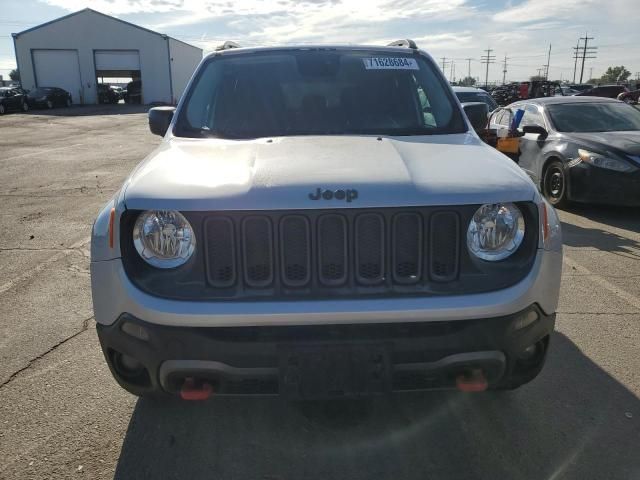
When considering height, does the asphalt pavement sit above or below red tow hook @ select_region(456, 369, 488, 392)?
below

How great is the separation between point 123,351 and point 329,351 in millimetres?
896

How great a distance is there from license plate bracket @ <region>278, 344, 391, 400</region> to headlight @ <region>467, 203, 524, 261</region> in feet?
2.12

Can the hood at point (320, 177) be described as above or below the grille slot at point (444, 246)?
above

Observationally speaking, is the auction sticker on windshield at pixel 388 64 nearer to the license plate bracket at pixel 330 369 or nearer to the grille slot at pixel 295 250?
the grille slot at pixel 295 250

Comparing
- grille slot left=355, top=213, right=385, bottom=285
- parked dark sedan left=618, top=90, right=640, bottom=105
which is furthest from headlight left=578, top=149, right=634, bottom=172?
parked dark sedan left=618, top=90, right=640, bottom=105

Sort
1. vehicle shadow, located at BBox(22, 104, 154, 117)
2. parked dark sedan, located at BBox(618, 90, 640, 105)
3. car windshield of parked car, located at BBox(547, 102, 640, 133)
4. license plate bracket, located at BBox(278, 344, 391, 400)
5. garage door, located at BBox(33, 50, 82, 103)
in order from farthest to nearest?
garage door, located at BBox(33, 50, 82, 103) → vehicle shadow, located at BBox(22, 104, 154, 117) → parked dark sedan, located at BBox(618, 90, 640, 105) → car windshield of parked car, located at BBox(547, 102, 640, 133) → license plate bracket, located at BBox(278, 344, 391, 400)

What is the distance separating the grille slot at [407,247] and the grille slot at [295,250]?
373 mm

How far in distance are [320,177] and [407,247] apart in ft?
1.60

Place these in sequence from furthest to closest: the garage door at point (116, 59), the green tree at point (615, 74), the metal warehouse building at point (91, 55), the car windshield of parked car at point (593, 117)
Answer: the green tree at point (615, 74) → the garage door at point (116, 59) → the metal warehouse building at point (91, 55) → the car windshield of parked car at point (593, 117)

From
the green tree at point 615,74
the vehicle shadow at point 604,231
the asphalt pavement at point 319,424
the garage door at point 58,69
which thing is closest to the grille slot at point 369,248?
the asphalt pavement at point 319,424

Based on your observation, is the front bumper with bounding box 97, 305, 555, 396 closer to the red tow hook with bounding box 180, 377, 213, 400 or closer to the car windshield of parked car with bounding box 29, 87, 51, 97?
the red tow hook with bounding box 180, 377, 213, 400

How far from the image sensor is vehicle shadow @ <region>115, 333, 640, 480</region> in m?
2.52

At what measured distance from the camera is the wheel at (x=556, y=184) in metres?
7.79

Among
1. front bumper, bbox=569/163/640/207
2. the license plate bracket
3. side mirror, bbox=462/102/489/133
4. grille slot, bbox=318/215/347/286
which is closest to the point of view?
the license plate bracket
